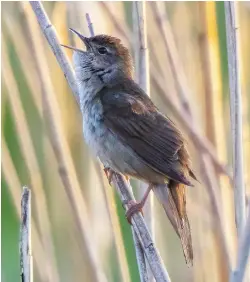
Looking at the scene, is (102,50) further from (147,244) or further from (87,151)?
(147,244)

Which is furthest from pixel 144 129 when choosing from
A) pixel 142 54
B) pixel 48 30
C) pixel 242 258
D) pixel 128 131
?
pixel 242 258

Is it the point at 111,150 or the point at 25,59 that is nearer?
the point at 111,150

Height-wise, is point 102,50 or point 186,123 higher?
point 102,50

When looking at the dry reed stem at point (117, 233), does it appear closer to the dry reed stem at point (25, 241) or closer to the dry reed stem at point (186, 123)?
the dry reed stem at point (186, 123)

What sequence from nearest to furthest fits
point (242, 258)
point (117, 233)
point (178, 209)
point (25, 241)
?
point (25, 241), point (242, 258), point (178, 209), point (117, 233)

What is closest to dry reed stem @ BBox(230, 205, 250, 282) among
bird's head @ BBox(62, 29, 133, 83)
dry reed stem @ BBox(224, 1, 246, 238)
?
dry reed stem @ BBox(224, 1, 246, 238)

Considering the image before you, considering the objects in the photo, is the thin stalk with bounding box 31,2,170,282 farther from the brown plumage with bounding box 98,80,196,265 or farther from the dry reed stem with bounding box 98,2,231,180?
the dry reed stem with bounding box 98,2,231,180

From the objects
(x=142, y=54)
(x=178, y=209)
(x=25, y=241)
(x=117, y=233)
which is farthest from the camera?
(x=117, y=233)
